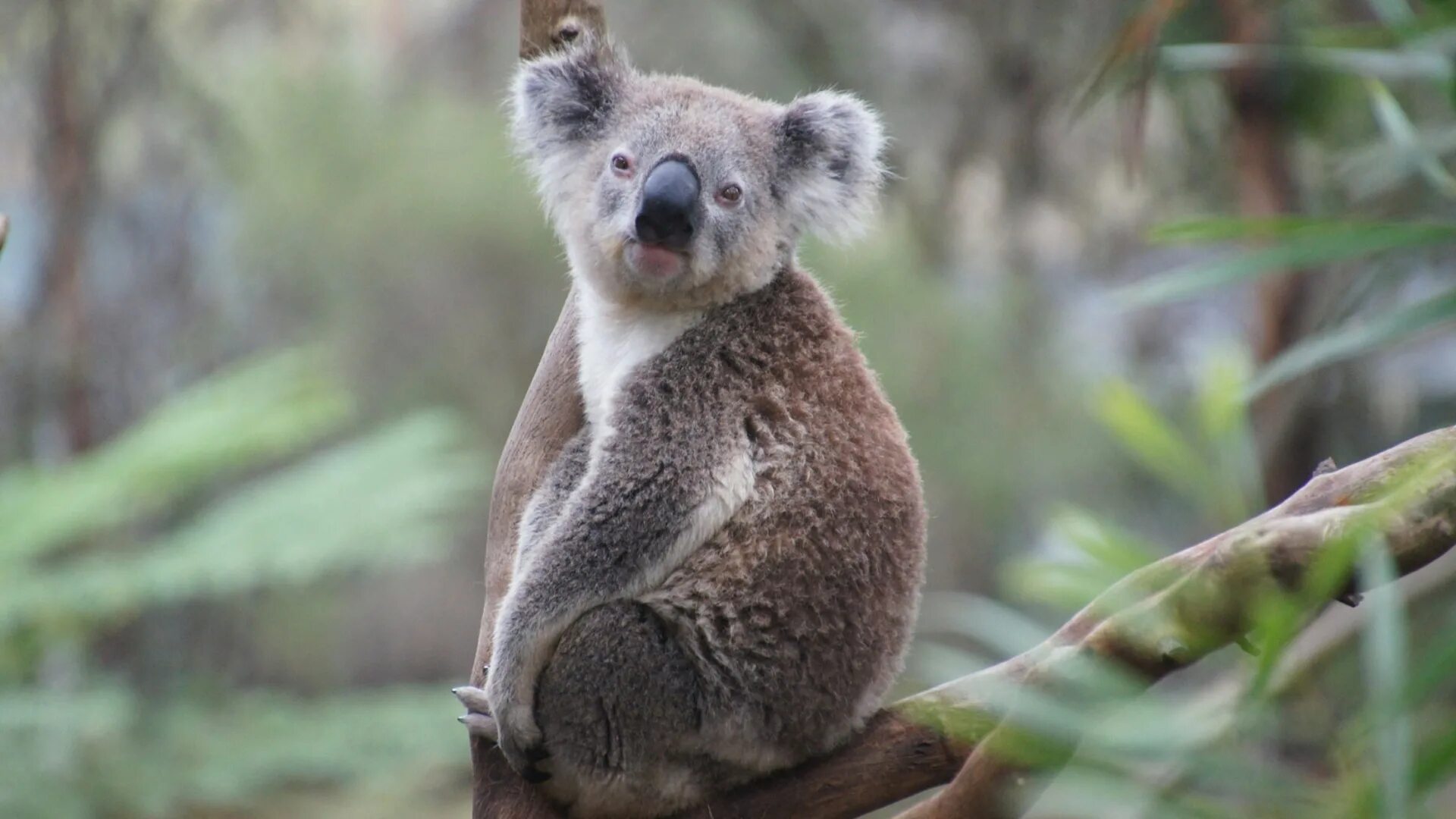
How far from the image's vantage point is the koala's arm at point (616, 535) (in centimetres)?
270

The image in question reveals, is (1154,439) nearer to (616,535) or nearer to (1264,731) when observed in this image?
(616,535)

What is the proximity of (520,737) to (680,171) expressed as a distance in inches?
50.6

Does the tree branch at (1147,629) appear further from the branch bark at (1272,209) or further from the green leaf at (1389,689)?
the branch bark at (1272,209)

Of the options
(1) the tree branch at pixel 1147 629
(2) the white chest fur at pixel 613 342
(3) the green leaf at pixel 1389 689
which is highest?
(2) the white chest fur at pixel 613 342

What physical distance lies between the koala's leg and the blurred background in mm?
989

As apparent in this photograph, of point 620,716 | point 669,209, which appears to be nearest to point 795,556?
point 620,716

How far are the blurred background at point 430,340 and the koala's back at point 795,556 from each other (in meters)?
0.53

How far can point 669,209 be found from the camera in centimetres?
295

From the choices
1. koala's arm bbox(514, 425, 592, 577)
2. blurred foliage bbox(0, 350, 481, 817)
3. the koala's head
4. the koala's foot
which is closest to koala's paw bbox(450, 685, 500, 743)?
the koala's foot

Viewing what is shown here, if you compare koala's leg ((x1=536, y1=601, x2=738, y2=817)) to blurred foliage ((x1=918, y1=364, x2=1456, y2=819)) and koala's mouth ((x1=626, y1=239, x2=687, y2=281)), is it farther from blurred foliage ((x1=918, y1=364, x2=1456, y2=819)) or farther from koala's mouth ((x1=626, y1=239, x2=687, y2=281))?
blurred foliage ((x1=918, y1=364, x2=1456, y2=819))

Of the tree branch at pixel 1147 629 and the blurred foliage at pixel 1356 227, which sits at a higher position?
the blurred foliage at pixel 1356 227

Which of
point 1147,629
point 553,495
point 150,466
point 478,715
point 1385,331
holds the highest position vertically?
point 150,466

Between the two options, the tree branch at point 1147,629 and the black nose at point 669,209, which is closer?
the tree branch at point 1147,629

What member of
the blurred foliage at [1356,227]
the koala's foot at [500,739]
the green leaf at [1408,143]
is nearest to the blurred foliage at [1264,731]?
the blurred foliage at [1356,227]
